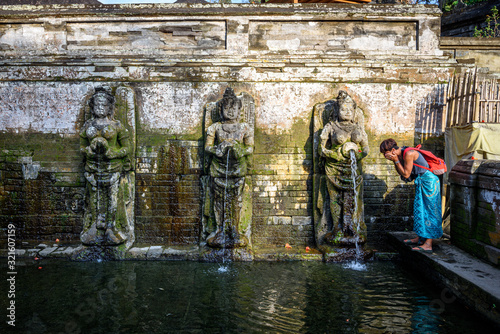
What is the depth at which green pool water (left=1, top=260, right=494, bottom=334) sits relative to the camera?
3.78 meters

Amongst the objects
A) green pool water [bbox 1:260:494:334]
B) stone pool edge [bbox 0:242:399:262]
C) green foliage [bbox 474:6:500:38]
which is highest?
green foliage [bbox 474:6:500:38]

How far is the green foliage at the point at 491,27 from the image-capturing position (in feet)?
32.6

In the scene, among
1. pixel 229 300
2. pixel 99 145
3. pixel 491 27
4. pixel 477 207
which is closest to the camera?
pixel 229 300

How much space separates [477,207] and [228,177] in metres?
3.75

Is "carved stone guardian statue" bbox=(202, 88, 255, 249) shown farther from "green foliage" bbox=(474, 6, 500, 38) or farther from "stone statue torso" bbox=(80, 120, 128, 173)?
"green foliage" bbox=(474, 6, 500, 38)

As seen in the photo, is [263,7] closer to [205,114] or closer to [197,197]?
[205,114]

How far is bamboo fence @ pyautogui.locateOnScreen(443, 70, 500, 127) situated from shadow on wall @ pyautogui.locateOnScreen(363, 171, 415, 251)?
157 cm

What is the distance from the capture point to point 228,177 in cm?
580

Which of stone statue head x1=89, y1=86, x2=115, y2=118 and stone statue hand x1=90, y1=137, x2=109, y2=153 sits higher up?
stone statue head x1=89, y1=86, x2=115, y2=118

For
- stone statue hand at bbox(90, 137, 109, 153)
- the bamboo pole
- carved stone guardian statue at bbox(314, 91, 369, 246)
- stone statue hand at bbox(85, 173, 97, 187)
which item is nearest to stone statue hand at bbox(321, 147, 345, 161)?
carved stone guardian statue at bbox(314, 91, 369, 246)

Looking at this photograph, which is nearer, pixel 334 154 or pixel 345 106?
pixel 334 154

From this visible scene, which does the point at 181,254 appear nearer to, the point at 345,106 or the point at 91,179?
the point at 91,179

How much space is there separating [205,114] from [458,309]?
4.72 metres

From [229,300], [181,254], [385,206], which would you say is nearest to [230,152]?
[181,254]
